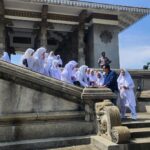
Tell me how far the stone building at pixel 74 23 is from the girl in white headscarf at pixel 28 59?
9.29 metres

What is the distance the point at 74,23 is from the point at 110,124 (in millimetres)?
14585

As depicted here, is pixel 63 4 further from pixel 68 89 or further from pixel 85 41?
pixel 68 89

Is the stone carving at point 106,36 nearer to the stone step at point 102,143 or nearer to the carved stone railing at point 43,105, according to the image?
the carved stone railing at point 43,105

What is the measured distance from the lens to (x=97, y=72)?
1172 centimetres

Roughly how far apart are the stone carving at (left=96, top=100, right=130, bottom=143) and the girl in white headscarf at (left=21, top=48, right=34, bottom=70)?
316 cm

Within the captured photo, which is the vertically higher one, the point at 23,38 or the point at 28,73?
the point at 23,38

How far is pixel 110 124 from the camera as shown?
21.1ft

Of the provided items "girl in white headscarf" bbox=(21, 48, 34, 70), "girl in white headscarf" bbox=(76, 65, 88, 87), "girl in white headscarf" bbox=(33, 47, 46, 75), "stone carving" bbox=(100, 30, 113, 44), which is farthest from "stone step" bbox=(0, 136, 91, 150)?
"stone carving" bbox=(100, 30, 113, 44)

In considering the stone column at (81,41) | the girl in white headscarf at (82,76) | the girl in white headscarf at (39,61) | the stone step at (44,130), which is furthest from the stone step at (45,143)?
the stone column at (81,41)

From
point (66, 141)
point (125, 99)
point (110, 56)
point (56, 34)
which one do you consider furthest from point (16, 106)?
point (56, 34)

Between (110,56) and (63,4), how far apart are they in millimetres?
4785

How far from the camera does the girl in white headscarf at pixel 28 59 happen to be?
9336 mm

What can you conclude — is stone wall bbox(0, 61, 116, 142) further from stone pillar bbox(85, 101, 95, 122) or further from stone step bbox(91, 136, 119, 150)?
stone step bbox(91, 136, 119, 150)

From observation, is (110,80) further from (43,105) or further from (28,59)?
(28,59)
